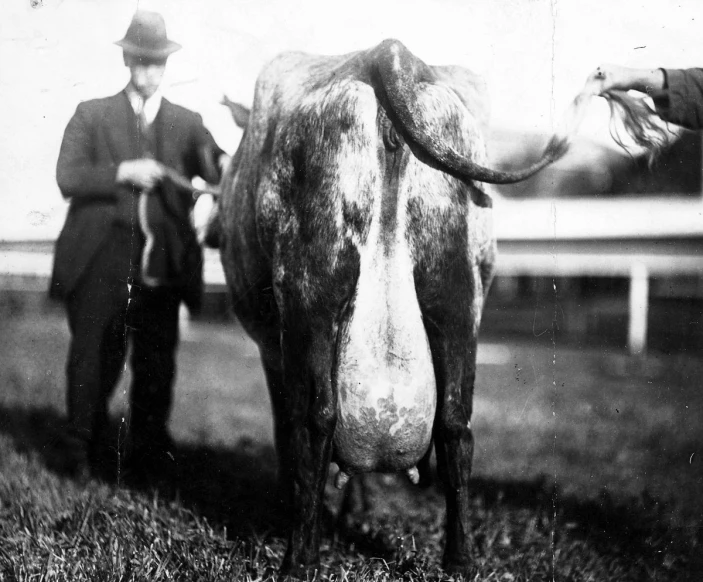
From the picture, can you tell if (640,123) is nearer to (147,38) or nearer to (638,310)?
(638,310)

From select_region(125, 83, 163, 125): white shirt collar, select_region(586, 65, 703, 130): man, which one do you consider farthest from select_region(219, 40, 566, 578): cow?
select_region(125, 83, 163, 125): white shirt collar

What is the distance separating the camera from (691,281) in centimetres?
362

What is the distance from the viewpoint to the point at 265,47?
12.9 feet

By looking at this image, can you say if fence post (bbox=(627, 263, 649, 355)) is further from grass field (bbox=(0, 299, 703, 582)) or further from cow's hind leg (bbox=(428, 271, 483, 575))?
cow's hind leg (bbox=(428, 271, 483, 575))

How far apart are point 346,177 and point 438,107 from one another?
1.51 ft

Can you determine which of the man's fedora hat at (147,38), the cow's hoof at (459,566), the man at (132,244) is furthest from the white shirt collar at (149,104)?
the cow's hoof at (459,566)

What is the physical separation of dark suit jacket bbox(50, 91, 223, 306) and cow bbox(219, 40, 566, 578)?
89 cm

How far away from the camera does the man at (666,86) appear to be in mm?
3555

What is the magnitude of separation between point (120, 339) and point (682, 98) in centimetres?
290

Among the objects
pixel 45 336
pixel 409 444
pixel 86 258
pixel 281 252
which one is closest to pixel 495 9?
pixel 281 252

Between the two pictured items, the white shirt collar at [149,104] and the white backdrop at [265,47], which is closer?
the white backdrop at [265,47]

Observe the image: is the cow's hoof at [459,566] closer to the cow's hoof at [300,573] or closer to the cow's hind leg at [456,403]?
the cow's hind leg at [456,403]

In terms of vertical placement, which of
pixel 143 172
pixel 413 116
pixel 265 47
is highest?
pixel 265 47

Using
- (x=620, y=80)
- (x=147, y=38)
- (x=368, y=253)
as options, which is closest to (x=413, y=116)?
(x=368, y=253)
